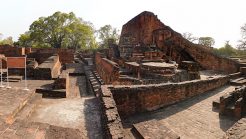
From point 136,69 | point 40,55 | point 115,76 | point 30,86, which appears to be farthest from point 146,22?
→ point 30,86

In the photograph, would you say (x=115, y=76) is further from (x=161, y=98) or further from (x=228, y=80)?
(x=228, y=80)

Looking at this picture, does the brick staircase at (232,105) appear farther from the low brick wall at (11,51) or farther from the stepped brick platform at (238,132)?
the low brick wall at (11,51)

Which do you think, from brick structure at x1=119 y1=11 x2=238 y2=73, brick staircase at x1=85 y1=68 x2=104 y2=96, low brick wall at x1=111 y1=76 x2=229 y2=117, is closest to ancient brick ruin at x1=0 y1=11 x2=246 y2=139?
low brick wall at x1=111 y1=76 x2=229 y2=117

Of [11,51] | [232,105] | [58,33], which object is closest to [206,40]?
[58,33]

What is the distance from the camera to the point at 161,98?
6.92 meters

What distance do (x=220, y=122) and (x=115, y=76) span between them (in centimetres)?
471

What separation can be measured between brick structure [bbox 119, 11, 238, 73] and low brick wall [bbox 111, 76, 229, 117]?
925 cm

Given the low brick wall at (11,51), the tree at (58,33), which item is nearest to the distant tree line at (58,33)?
the tree at (58,33)

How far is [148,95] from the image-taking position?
648 centimetres

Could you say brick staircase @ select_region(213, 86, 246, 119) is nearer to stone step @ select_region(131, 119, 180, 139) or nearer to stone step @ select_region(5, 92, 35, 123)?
stone step @ select_region(131, 119, 180, 139)

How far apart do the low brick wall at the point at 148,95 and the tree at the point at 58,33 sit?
1218 inches

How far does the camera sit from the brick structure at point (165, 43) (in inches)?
663

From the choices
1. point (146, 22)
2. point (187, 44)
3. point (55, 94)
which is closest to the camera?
point (55, 94)

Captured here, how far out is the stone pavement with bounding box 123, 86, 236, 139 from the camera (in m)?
5.29
